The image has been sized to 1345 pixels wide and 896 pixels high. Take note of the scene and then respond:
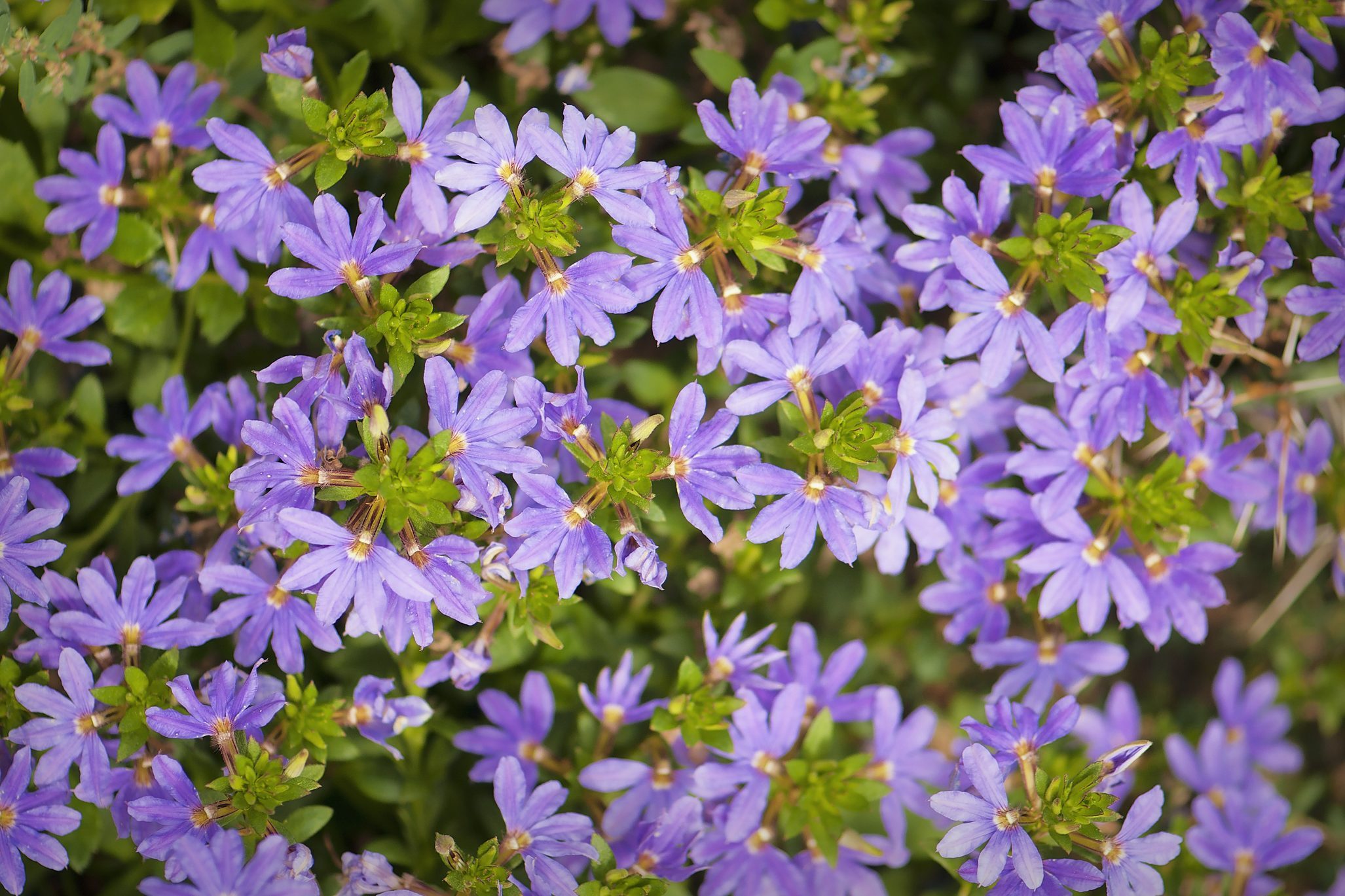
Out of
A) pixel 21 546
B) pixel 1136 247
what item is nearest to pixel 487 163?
pixel 21 546

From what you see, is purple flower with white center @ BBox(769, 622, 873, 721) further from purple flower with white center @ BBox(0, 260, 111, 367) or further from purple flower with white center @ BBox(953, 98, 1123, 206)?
purple flower with white center @ BBox(0, 260, 111, 367)

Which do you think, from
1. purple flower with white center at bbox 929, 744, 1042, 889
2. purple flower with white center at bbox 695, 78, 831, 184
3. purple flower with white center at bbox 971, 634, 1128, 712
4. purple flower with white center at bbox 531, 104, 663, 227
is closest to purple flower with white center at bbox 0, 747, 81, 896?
purple flower with white center at bbox 531, 104, 663, 227

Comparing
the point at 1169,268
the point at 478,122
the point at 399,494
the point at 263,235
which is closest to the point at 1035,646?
the point at 1169,268

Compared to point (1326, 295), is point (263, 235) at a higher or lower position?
higher

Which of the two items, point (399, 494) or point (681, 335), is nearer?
point (399, 494)

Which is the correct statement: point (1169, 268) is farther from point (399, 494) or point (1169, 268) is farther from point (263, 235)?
point (263, 235)

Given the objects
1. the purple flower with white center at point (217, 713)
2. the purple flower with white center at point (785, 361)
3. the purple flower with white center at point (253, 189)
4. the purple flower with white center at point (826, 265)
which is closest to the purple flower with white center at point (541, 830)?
the purple flower with white center at point (217, 713)
